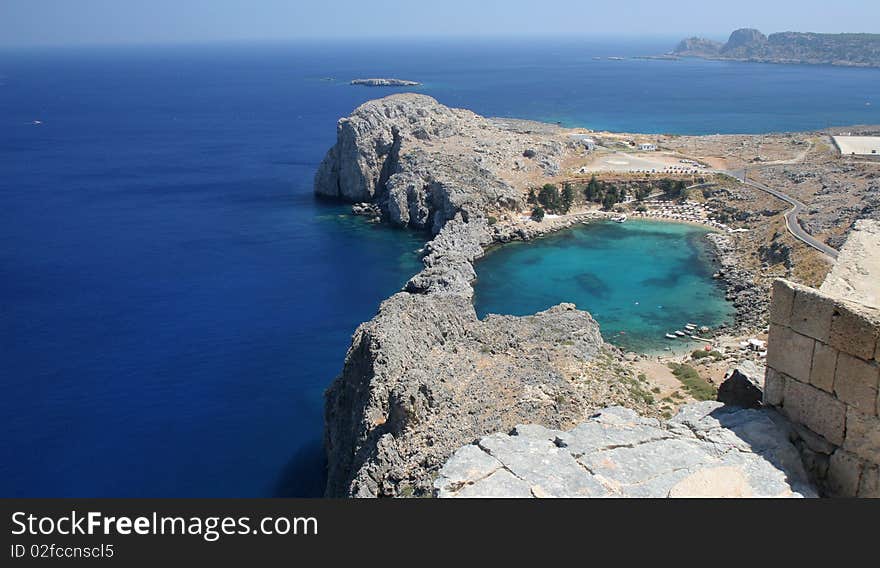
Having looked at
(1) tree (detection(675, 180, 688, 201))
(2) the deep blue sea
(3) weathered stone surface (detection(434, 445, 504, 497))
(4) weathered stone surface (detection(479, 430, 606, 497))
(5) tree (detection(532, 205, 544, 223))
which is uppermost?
(4) weathered stone surface (detection(479, 430, 606, 497))

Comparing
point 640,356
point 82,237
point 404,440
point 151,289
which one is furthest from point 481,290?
point 82,237

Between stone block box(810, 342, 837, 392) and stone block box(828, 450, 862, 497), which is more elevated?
stone block box(810, 342, 837, 392)

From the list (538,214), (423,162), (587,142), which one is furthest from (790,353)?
(587,142)

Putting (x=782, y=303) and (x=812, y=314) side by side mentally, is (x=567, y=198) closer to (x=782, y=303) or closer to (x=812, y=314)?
(x=782, y=303)

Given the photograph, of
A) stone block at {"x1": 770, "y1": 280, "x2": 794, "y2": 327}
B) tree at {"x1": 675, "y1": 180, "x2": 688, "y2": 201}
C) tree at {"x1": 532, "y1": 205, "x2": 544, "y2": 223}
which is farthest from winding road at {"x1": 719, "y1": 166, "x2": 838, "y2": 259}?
stone block at {"x1": 770, "y1": 280, "x2": 794, "y2": 327}

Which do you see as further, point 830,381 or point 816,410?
point 816,410

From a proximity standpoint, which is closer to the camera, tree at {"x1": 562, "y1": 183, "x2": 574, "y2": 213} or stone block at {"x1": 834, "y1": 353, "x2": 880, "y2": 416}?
stone block at {"x1": 834, "y1": 353, "x2": 880, "y2": 416}

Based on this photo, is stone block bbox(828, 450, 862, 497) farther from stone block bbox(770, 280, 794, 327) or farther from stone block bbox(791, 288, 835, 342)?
stone block bbox(770, 280, 794, 327)
